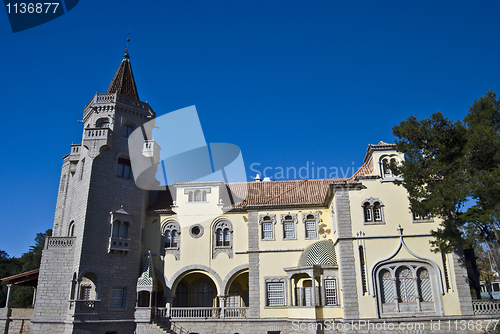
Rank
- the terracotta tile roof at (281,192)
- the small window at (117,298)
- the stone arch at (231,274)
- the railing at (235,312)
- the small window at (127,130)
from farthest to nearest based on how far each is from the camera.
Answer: the small window at (127,130) < the terracotta tile roof at (281,192) < the stone arch at (231,274) < the railing at (235,312) < the small window at (117,298)

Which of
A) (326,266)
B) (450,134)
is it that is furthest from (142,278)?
(450,134)

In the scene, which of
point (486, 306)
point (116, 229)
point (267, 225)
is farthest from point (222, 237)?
point (486, 306)

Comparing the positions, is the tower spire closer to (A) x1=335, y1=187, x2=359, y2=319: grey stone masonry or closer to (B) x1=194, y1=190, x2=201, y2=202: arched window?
(B) x1=194, y1=190, x2=201, y2=202: arched window

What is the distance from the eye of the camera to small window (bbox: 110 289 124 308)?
85.4 ft

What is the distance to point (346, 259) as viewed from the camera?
2319cm

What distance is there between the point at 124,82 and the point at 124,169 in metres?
7.44

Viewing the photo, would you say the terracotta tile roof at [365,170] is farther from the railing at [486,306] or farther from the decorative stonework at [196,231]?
the decorative stonework at [196,231]

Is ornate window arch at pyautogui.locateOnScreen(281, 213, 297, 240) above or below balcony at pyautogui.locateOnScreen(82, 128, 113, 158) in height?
below

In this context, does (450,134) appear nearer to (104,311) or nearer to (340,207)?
(340,207)

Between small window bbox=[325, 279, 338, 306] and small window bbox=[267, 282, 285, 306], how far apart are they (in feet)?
11.8

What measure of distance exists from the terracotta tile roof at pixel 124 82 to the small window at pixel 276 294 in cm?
1736

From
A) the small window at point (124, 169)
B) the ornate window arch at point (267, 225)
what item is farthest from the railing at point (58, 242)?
the ornate window arch at point (267, 225)

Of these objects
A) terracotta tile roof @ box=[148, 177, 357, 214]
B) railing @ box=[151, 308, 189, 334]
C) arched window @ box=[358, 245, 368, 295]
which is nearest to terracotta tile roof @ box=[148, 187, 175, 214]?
terracotta tile roof @ box=[148, 177, 357, 214]

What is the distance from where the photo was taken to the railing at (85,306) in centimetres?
2450
